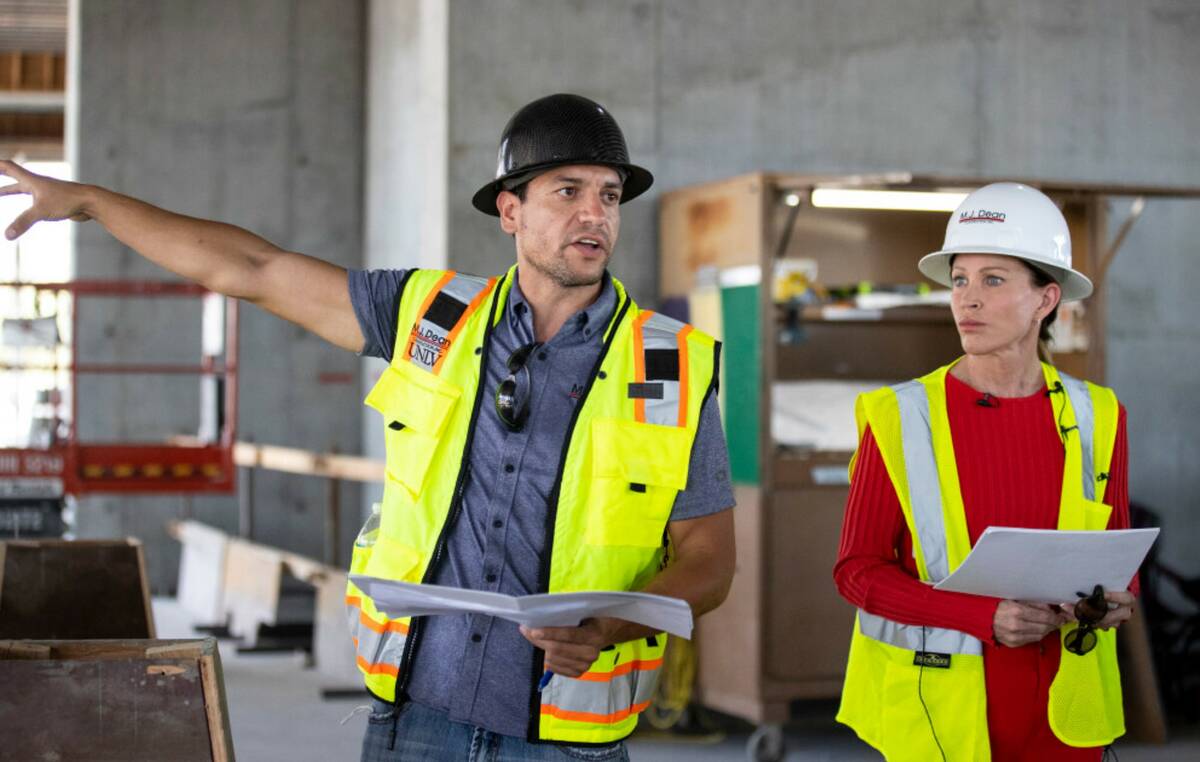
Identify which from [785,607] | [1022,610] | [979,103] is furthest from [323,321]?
[979,103]

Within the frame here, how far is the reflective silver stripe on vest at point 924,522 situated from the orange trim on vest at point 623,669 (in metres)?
0.54

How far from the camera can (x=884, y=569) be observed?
2.82 m

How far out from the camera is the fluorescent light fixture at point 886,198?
20.9 feet

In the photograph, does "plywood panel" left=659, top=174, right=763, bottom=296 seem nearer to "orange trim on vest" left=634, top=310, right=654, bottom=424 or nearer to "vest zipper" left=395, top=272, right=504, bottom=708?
"orange trim on vest" left=634, top=310, right=654, bottom=424

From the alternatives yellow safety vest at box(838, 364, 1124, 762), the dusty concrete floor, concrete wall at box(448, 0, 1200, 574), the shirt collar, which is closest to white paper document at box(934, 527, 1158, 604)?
yellow safety vest at box(838, 364, 1124, 762)

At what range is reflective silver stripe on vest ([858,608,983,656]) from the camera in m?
2.75

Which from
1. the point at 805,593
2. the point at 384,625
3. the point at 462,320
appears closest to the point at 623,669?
the point at 384,625

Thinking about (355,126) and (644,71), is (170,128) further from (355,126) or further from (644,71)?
(644,71)

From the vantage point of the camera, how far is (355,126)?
1144 centimetres

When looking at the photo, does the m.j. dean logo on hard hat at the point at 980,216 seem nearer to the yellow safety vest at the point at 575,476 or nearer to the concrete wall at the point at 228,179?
the yellow safety vest at the point at 575,476

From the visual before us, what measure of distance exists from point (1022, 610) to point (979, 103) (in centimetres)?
518

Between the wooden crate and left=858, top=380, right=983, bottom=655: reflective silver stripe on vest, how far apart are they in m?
1.21

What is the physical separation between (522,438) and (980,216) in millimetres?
1086

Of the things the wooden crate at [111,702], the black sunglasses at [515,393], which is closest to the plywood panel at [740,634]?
the black sunglasses at [515,393]
